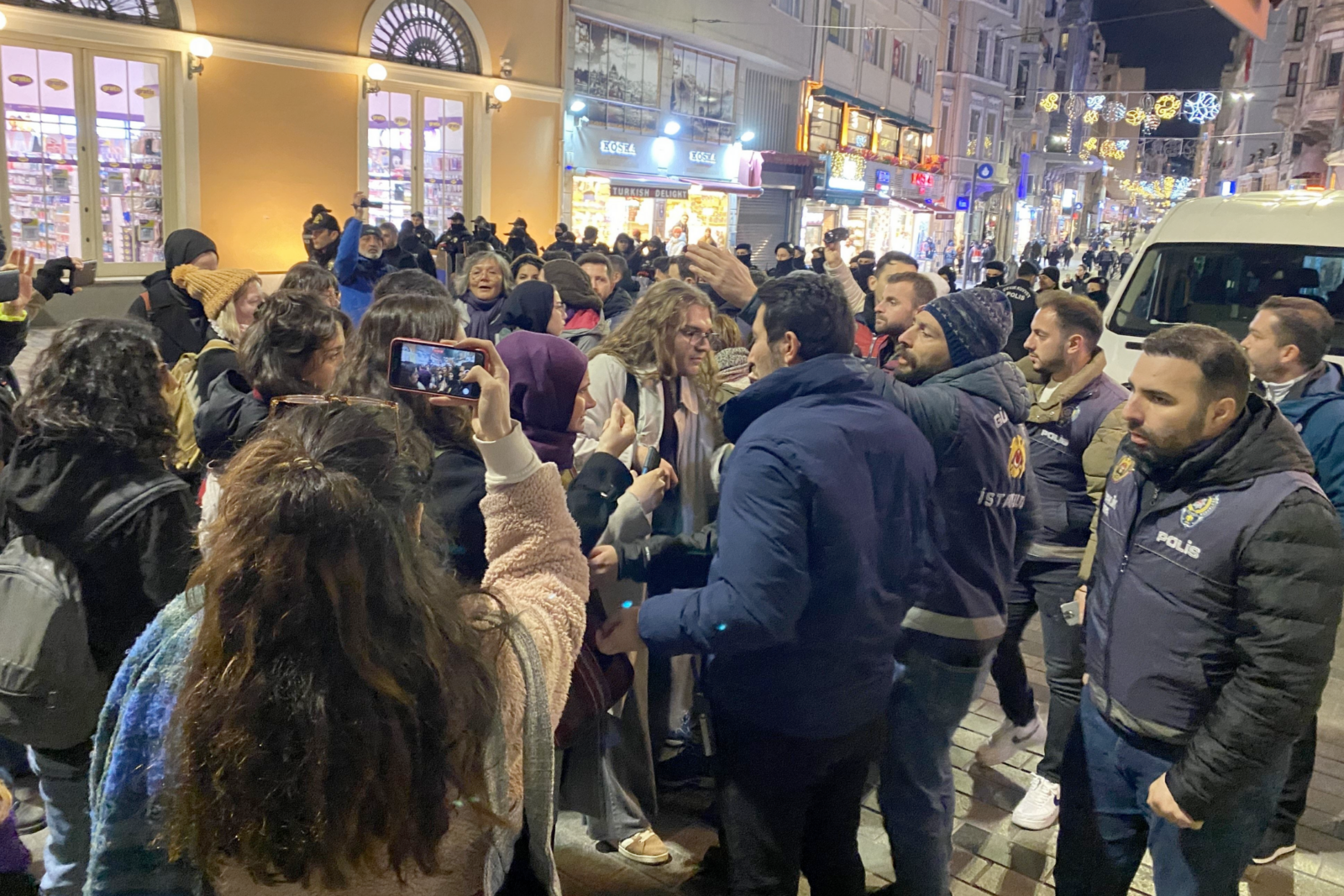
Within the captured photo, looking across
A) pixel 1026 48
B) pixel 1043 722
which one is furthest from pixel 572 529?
pixel 1026 48

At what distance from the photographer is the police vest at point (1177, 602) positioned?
2449mm

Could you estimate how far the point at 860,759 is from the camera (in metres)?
2.70

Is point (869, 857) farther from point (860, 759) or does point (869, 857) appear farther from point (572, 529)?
point (572, 529)

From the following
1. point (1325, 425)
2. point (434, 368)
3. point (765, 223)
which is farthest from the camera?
point (765, 223)

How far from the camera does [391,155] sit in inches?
681

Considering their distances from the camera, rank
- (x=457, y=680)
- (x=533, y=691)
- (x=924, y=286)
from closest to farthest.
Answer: (x=457, y=680), (x=533, y=691), (x=924, y=286)

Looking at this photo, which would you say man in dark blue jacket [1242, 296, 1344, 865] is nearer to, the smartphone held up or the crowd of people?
the crowd of people

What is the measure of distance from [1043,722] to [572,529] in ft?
12.6

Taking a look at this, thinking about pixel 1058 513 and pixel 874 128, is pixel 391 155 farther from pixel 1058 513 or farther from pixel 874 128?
pixel 874 128

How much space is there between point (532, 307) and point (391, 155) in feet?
44.2

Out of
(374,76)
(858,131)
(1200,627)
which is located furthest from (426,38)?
(858,131)

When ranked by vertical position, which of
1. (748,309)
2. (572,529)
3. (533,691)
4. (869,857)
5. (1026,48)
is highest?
(1026,48)

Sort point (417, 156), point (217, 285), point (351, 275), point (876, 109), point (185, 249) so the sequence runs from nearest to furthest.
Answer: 1. point (217, 285)
2. point (185, 249)
3. point (351, 275)
4. point (417, 156)
5. point (876, 109)

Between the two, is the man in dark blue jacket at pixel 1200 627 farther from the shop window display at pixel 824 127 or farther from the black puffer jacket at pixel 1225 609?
the shop window display at pixel 824 127
